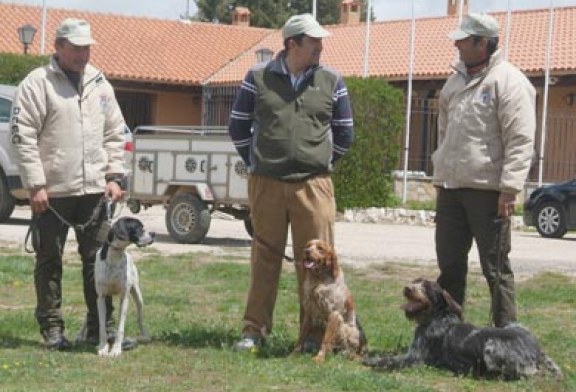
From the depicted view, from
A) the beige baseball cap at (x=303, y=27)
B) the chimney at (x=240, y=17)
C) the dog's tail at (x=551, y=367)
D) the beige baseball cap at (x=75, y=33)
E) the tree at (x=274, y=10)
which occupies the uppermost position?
the tree at (x=274, y=10)

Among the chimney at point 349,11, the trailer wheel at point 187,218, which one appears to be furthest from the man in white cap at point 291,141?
the chimney at point 349,11

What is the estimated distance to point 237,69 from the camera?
133ft

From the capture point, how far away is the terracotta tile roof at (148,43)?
38.9m

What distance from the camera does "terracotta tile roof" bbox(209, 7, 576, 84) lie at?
107ft

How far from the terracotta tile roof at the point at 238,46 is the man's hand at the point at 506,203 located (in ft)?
77.5

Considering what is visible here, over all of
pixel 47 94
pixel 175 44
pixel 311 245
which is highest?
pixel 175 44

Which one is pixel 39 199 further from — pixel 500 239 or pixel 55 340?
pixel 500 239

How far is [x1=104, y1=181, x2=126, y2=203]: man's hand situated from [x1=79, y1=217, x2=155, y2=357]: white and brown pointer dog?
0.55 ft

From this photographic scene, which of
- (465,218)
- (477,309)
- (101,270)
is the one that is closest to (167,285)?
(477,309)

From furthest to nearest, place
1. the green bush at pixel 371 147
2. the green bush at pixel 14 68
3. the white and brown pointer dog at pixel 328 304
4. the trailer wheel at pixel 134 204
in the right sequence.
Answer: the green bush at pixel 14 68 → the green bush at pixel 371 147 → the trailer wheel at pixel 134 204 → the white and brown pointer dog at pixel 328 304

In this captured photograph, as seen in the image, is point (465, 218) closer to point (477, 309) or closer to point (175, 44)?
point (477, 309)

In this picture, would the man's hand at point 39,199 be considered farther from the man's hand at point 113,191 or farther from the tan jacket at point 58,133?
the man's hand at point 113,191

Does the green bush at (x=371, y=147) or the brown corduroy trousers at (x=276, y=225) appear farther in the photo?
the green bush at (x=371, y=147)

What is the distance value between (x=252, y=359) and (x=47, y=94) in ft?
7.09
